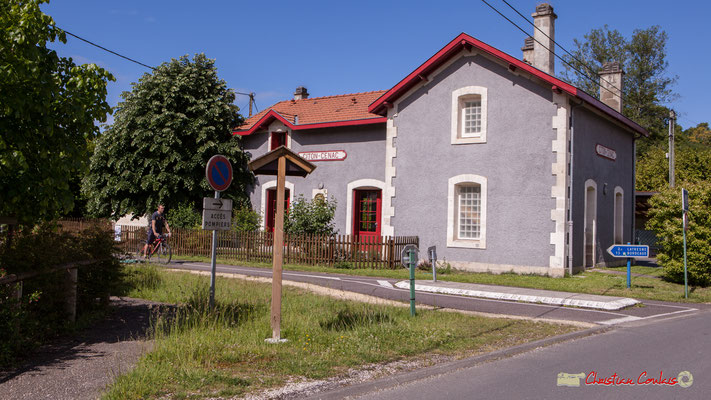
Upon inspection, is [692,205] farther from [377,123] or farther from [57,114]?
[57,114]

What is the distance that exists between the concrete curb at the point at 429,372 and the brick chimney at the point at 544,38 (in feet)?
42.7

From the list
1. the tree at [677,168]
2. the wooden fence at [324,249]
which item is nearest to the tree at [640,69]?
the tree at [677,168]

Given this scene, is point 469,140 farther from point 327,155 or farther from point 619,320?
point 619,320

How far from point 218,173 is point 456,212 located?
37.3ft

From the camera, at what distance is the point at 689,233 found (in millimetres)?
15352

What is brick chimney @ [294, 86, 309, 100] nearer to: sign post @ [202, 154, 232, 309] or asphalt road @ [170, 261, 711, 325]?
asphalt road @ [170, 261, 711, 325]

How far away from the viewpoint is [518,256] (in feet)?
57.1

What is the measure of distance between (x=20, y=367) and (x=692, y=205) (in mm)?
15538

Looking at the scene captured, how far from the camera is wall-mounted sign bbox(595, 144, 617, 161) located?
1949cm

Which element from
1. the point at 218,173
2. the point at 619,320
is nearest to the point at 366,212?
the point at 619,320

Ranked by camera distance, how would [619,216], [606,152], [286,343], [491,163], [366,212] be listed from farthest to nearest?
[366,212] < [619,216] < [606,152] < [491,163] < [286,343]

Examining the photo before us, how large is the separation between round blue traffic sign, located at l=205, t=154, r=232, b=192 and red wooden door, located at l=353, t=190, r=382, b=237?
44.0 feet

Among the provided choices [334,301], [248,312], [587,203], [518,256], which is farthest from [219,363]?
[587,203]

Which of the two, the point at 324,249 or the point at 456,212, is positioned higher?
the point at 456,212
